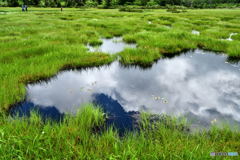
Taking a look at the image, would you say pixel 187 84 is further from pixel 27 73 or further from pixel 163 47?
pixel 27 73

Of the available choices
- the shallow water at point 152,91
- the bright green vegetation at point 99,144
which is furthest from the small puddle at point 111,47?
the bright green vegetation at point 99,144

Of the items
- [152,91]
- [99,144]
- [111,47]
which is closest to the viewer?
[99,144]

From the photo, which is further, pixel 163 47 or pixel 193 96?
pixel 163 47

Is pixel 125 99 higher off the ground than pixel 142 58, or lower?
lower

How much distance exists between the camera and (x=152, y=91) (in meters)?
5.87

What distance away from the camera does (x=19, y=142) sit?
8.66ft

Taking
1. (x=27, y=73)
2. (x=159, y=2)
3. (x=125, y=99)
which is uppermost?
(x=159, y=2)

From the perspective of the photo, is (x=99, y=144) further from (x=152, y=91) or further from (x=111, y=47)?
(x=111, y=47)

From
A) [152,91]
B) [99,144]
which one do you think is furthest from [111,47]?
[99,144]

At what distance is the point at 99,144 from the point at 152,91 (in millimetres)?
3387

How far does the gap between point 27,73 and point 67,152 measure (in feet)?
15.4

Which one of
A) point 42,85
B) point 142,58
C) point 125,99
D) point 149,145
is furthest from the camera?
point 142,58

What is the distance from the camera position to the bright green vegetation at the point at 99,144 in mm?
2594

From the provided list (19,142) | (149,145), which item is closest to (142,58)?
(149,145)
